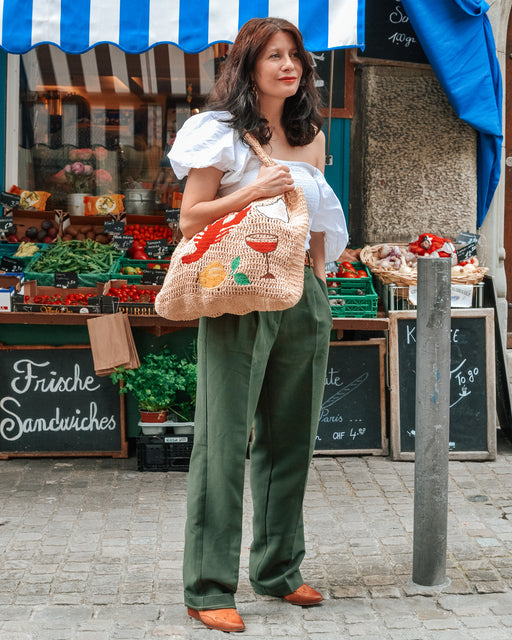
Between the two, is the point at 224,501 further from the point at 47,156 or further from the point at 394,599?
the point at 47,156

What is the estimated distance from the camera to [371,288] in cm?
530

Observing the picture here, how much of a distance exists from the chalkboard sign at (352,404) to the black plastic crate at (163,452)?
86 centimetres

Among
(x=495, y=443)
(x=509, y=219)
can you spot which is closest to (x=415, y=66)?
(x=509, y=219)

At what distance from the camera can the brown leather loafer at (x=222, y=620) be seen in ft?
9.80

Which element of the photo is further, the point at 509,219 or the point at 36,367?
the point at 509,219

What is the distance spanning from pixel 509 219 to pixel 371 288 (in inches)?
72.4

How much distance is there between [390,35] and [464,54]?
62 centimetres

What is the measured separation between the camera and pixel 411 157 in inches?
238

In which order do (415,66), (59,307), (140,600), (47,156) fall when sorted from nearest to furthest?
(140,600)
(59,307)
(415,66)
(47,156)

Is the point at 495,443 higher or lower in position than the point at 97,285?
lower

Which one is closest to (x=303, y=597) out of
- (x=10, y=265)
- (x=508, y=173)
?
(x=10, y=265)

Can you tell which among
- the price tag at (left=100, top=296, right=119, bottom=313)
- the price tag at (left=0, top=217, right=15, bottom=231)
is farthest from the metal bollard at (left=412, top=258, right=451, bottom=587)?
the price tag at (left=0, top=217, right=15, bottom=231)

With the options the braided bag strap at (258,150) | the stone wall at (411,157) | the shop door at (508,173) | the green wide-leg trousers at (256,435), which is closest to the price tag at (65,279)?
the stone wall at (411,157)

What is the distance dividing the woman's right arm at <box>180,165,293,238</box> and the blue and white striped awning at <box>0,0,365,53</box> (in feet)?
7.22
